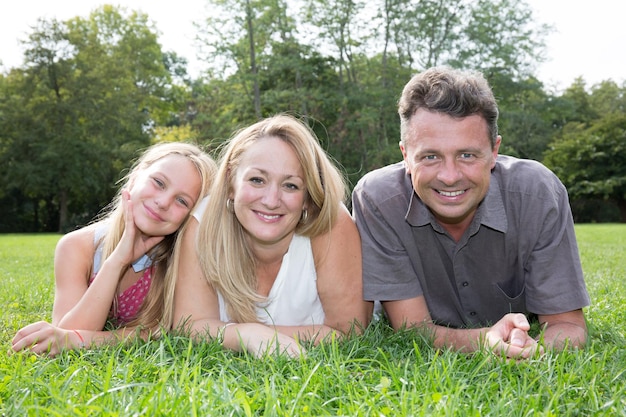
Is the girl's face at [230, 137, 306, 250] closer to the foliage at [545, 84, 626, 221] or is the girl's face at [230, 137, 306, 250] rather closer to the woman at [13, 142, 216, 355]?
the woman at [13, 142, 216, 355]

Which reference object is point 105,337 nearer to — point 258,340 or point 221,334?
point 221,334

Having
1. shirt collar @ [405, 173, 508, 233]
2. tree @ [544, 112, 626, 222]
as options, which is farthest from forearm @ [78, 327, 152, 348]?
tree @ [544, 112, 626, 222]

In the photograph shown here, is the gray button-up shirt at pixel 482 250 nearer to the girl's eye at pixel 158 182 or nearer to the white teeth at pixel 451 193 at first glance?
the white teeth at pixel 451 193

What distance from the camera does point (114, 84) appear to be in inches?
1438

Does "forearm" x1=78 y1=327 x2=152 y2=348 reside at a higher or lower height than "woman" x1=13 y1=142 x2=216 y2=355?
lower

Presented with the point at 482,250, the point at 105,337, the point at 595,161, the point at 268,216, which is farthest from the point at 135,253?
the point at 595,161

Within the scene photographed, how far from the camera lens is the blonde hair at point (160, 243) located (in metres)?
3.72

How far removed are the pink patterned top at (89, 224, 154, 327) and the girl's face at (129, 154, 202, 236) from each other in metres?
0.31

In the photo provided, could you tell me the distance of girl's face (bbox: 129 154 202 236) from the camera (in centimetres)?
366

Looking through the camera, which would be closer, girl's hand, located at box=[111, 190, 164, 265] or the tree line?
girl's hand, located at box=[111, 190, 164, 265]

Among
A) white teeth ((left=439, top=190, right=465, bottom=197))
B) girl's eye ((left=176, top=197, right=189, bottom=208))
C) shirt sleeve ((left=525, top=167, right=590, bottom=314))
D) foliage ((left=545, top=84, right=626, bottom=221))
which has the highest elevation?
white teeth ((left=439, top=190, right=465, bottom=197))

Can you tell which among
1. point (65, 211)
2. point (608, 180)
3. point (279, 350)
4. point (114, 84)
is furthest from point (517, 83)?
point (279, 350)

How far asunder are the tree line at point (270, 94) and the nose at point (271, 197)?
14734 millimetres

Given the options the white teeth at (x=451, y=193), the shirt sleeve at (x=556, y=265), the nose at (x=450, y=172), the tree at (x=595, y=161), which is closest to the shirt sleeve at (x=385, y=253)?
the white teeth at (x=451, y=193)
